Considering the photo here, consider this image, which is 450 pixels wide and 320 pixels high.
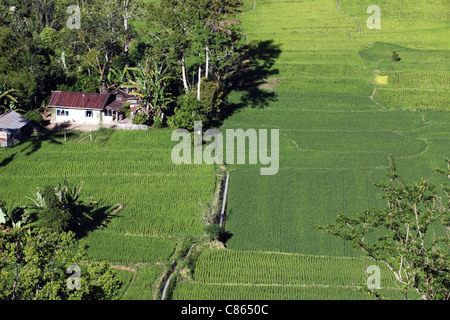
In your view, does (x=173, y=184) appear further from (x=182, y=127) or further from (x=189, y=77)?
(x=189, y=77)

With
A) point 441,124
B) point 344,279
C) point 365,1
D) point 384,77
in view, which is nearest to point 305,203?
point 344,279

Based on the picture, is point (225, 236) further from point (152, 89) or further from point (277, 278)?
point (152, 89)

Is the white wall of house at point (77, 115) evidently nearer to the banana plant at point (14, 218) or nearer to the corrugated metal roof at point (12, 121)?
the corrugated metal roof at point (12, 121)

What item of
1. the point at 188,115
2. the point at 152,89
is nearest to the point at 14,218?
the point at 188,115

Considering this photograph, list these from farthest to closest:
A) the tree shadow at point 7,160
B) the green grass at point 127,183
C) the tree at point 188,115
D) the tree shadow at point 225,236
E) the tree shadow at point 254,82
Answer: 1. the tree shadow at point 254,82
2. the tree at point 188,115
3. the tree shadow at point 7,160
4. the tree shadow at point 225,236
5. the green grass at point 127,183

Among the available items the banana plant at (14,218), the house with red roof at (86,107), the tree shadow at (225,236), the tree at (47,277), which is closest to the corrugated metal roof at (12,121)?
the house with red roof at (86,107)

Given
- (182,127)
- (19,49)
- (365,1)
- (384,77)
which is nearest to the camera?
(182,127)
